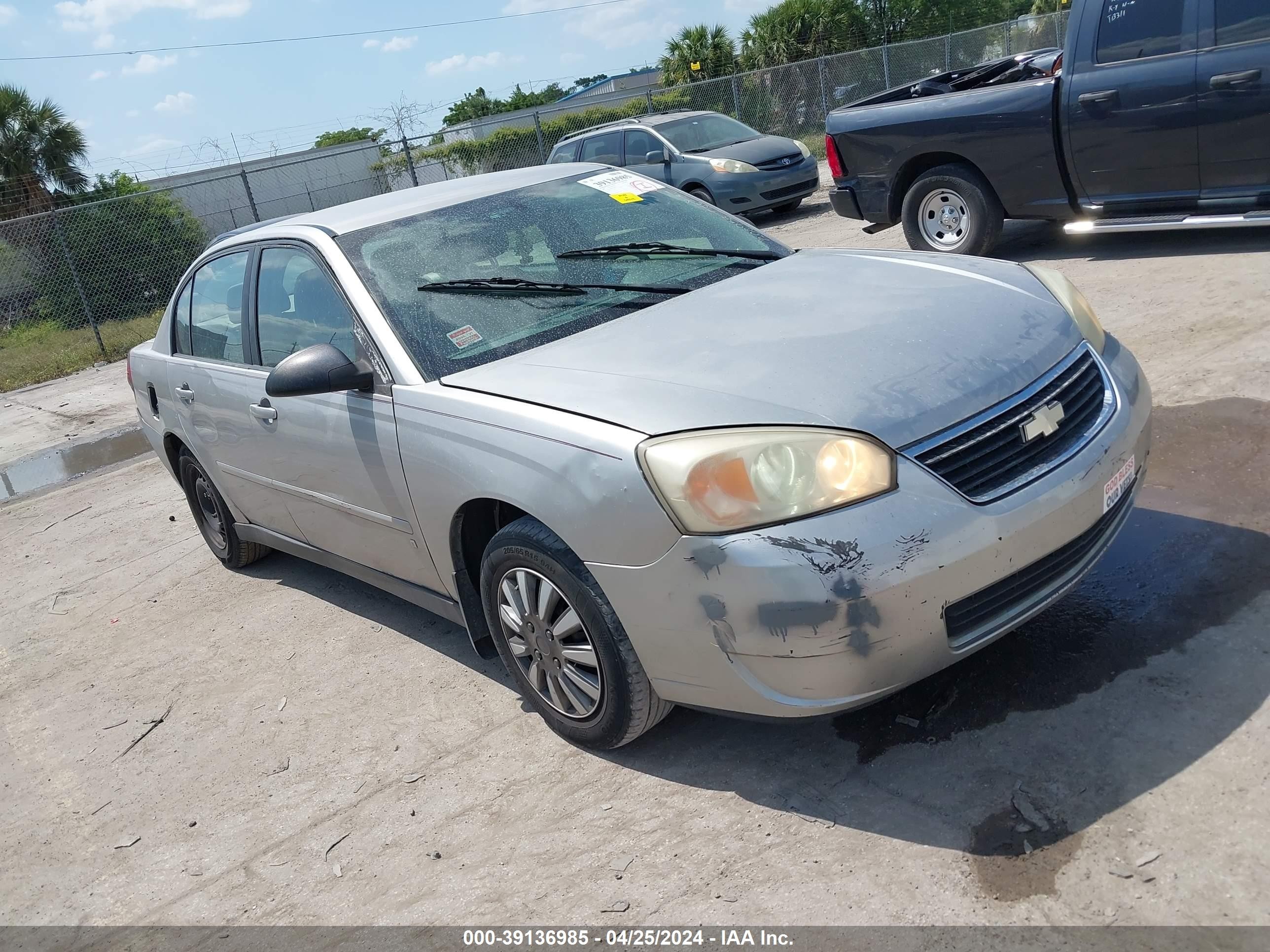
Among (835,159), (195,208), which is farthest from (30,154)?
(835,159)

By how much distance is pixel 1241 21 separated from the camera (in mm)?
6773

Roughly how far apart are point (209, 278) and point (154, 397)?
0.89 meters

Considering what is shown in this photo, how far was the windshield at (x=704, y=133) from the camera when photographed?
14.8 metres

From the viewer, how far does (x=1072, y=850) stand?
2531mm

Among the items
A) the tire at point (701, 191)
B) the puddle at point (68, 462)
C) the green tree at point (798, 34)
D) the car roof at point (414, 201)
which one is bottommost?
the puddle at point (68, 462)

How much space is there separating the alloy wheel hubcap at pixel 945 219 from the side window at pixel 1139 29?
58.9 inches

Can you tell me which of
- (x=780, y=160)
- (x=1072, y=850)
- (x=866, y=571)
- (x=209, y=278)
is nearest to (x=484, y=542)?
(x=866, y=571)

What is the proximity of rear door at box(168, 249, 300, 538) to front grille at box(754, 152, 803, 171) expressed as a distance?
400 inches

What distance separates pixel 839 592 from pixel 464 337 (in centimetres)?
168

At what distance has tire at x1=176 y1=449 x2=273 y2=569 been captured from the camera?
5.46 m

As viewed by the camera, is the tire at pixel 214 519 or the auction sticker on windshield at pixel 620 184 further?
the tire at pixel 214 519

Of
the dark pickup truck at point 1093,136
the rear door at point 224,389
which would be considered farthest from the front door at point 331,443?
the dark pickup truck at point 1093,136

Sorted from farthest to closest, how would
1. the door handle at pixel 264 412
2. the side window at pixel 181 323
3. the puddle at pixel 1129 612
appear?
the side window at pixel 181 323 → the door handle at pixel 264 412 → the puddle at pixel 1129 612

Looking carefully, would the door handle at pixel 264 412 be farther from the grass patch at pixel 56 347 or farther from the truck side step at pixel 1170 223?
the grass patch at pixel 56 347
